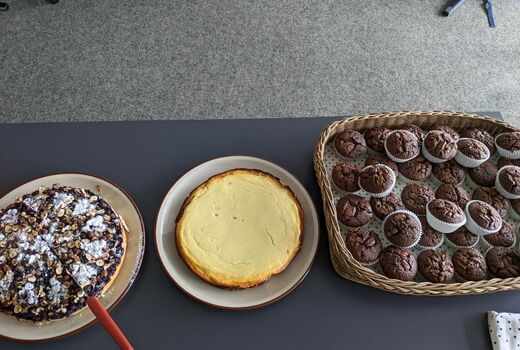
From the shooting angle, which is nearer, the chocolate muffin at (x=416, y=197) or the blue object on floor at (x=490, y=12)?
the chocolate muffin at (x=416, y=197)

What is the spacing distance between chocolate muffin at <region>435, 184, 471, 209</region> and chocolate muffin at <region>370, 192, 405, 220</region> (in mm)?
99

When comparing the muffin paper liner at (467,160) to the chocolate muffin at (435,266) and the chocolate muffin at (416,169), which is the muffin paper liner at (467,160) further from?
the chocolate muffin at (435,266)

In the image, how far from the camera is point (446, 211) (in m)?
0.97

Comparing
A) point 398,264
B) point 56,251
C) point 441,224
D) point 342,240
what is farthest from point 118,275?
point 441,224

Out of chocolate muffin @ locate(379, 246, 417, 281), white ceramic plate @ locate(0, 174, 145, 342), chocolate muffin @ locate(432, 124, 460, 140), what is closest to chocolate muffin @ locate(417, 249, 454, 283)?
chocolate muffin @ locate(379, 246, 417, 281)

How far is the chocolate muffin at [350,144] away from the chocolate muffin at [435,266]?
286 millimetres

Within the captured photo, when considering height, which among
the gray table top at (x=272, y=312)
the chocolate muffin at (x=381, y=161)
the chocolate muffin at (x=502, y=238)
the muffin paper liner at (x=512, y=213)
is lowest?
the gray table top at (x=272, y=312)

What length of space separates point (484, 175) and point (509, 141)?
110 millimetres

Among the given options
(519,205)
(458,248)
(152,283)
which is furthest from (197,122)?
(519,205)

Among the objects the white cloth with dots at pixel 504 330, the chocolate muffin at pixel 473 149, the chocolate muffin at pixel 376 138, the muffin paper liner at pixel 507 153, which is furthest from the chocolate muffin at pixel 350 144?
the white cloth with dots at pixel 504 330

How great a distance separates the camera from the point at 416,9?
2.39 m

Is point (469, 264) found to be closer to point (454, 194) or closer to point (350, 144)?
point (454, 194)

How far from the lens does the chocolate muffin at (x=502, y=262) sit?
0.94 m

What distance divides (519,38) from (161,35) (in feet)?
6.03
